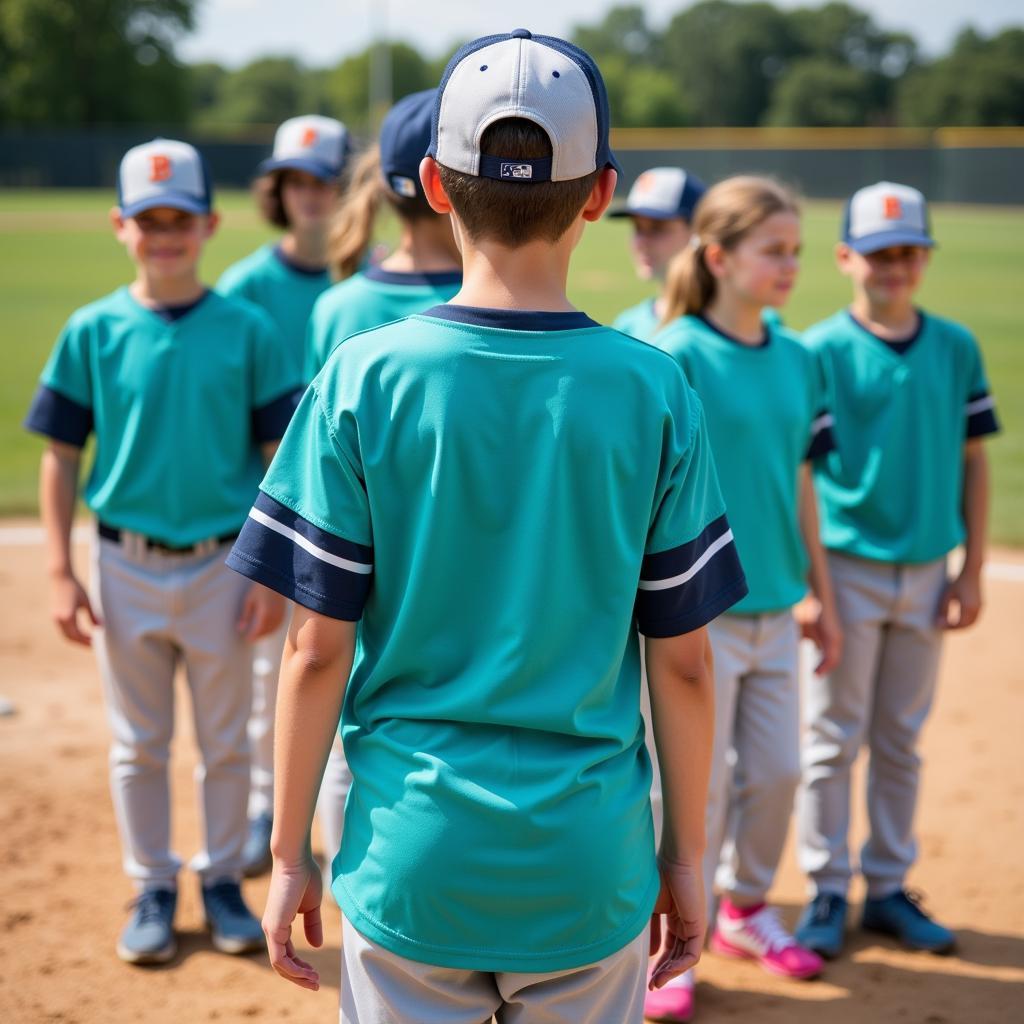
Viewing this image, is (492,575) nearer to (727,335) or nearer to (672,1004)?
(727,335)

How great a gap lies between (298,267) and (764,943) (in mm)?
2791

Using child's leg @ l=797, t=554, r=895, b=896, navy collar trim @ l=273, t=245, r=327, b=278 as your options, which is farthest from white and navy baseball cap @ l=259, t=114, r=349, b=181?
child's leg @ l=797, t=554, r=895, b=896

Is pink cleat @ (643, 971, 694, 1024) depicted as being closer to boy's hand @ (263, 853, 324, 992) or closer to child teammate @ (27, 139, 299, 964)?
child teammate @ (27, 139, 299, 964)

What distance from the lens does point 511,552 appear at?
162cm

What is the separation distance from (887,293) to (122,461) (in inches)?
85.1

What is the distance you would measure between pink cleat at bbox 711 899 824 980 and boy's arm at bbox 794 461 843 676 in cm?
68

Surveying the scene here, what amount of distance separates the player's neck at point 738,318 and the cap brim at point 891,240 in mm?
500

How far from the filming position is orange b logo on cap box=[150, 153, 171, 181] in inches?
132

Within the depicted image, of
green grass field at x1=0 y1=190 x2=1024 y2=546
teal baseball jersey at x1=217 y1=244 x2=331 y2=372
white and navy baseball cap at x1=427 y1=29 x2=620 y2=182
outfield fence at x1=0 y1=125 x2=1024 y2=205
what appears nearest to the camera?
white and navy baseball cap at x1=427 y1=29 x2=620 y2=182

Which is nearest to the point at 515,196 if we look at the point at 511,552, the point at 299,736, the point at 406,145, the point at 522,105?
the point at 522,105

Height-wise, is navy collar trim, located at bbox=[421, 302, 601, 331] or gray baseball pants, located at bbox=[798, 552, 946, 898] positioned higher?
navy collar trim, located at bbox=[421, 302, 601, 331]

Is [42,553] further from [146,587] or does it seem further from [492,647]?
[492,647]

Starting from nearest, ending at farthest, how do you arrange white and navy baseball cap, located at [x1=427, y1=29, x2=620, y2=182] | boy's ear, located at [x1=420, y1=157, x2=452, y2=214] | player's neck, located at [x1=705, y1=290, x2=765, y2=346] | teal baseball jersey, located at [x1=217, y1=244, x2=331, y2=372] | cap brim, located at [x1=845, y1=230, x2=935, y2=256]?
white and navy baseball cap, located at [x1=427, y1=29, x2=620, y2=182]
boy's ear, located at [x1=420, y1=157, x2=452, y2=214]
player's neck, located at [x1=705, y1=290, x2=765, y2=346]
cap brim, located at [x1=845, y1=230, x2=935, y2=256]
teal baseball jersey, located at [x1=217, y1=244, x2=331, y2=372]

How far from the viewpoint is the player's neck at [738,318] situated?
321cm
